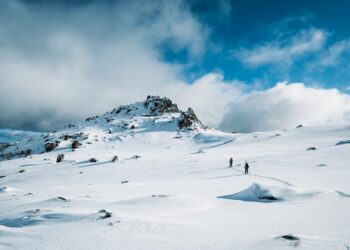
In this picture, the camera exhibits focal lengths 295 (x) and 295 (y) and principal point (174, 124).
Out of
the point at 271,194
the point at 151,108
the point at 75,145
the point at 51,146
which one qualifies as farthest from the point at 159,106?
the point at 271,194

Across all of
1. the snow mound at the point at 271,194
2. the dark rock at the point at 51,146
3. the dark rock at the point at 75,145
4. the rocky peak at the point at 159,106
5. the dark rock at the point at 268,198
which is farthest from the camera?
the rocky peak at the point at 159,106

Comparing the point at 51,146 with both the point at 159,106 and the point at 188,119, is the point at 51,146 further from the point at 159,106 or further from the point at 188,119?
the point at 159,106

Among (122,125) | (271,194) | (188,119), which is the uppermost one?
(188,119)

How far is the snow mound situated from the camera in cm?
1745

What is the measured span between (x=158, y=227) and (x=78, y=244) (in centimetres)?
318

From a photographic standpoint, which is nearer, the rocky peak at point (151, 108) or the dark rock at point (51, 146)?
the dark rock at point (51, 146)

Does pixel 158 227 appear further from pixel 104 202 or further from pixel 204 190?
pixel 204 190

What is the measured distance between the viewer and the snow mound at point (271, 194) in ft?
57.3

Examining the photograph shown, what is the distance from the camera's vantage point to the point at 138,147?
3885 inches

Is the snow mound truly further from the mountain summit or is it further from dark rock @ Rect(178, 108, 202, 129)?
dark rock @ Rect(178, 108, 202, 129)

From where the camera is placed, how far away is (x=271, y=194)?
18125 millimetres

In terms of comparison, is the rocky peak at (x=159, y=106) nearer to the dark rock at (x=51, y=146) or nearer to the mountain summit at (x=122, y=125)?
the mountain summit at (x=122, y=125)

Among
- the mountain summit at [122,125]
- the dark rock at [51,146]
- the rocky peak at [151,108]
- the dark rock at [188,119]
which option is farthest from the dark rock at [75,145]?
the rocky peak at [151,108]

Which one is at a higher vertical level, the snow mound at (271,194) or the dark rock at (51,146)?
the dark rock at (51,146)
